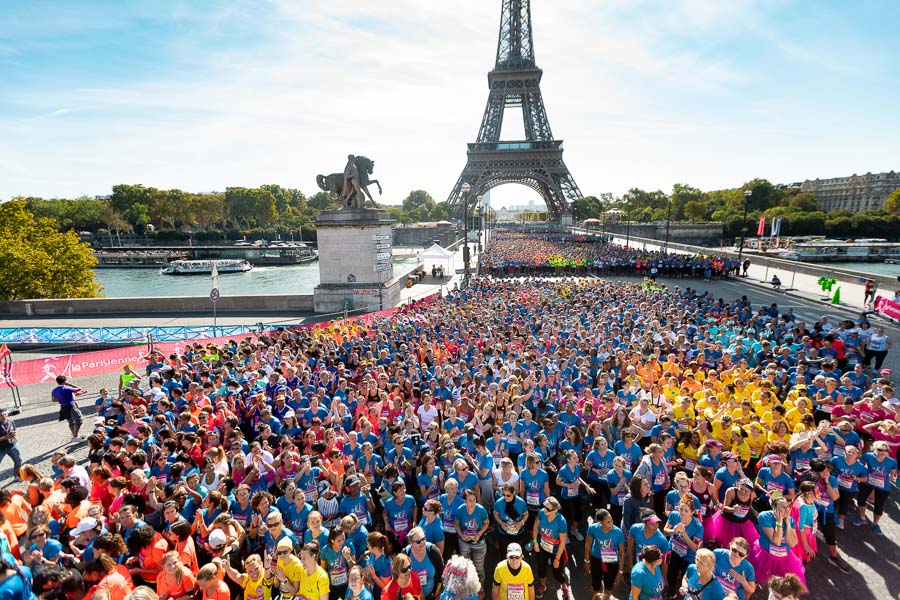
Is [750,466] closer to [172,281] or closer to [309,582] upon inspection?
[309,582]

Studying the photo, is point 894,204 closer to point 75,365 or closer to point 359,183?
point 359,183

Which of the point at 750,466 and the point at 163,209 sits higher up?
the point at 163,209

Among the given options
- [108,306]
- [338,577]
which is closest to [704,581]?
[338,577]

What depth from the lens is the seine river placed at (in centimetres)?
4978

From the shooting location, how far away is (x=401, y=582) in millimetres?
3953

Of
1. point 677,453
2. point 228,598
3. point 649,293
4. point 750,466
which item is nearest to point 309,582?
point 228,598

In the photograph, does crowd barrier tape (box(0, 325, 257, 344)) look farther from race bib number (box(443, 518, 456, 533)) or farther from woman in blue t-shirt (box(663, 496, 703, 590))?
woman in blue t-shirt (box(663, 496, 703, 590))

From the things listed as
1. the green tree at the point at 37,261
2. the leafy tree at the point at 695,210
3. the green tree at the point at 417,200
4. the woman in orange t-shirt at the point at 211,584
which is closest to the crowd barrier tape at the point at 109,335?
the green tree at the point at 37,261

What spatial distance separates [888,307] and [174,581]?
82.7 ft

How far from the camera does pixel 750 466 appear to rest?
6891mm

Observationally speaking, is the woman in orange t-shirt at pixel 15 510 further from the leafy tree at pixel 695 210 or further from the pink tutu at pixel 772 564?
the leafy tree at pixel 695 210

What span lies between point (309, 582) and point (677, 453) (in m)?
5.04

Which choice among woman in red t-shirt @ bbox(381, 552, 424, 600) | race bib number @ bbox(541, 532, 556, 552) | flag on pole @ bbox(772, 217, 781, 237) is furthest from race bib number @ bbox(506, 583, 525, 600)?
flag on pole @ bbox(772, 217, 781, 237)

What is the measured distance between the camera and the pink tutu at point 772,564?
4340 millimetres
